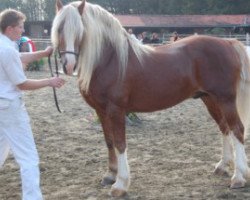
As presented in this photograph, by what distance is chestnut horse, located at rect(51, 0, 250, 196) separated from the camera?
13.7 ft

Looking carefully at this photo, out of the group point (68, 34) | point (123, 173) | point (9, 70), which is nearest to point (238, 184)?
point (123, 173)

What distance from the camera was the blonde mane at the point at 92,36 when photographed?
4.04 m

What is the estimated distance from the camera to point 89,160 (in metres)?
5.61

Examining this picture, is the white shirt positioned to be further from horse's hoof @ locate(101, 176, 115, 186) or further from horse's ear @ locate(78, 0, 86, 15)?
horse's hoof @ locate(101, 176, 115, 186)

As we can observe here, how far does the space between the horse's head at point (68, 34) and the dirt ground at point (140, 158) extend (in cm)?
144

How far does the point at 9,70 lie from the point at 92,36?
1.14 metres

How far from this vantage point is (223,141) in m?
5.12

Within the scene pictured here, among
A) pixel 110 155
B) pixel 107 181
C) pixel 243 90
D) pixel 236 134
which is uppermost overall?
pixel 243 90

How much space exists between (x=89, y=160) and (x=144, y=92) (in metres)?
1.63

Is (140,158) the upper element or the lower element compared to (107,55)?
lower

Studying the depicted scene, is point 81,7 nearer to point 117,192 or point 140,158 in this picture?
point 117,192

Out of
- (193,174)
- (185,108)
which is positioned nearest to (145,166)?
(193,174)

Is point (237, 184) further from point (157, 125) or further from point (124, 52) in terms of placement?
point (157, 125)

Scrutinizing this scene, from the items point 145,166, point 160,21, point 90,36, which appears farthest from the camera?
point 160,21
